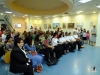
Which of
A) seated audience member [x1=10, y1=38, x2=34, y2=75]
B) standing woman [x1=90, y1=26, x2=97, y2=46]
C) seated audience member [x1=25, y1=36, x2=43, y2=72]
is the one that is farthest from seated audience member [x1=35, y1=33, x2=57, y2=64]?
standing woman [x1=90, y1=26, x2=97, y2=46]

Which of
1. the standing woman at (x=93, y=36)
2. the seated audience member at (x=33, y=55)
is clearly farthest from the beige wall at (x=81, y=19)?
the seated audience member at (x=33, y=55)

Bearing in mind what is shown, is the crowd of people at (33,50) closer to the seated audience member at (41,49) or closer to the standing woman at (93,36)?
the seated audience member at (41,49)

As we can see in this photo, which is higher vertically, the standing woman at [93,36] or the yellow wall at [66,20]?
the yellow wall at [66,20]

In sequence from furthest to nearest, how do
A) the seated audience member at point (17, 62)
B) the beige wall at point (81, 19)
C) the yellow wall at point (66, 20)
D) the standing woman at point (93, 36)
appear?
the yellow wall at point (66, 20)
the beige wall at point (81, 19)
the standing woman at point (93, 36)
the seated audience member at point (17, 62)

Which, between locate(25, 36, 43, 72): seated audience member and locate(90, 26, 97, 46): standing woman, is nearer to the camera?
→ locate(25, 36, 43, 72): seated audience member

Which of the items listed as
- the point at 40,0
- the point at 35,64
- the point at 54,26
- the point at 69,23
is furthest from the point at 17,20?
the point at 35,64

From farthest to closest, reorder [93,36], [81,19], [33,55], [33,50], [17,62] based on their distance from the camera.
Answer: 1. [81,19]
2. [93,36]
3. [33,50]
4. [33,55]
5. [17,62]

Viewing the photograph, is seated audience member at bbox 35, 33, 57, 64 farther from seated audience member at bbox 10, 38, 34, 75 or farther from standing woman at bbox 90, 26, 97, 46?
standing woman at bbox 90, 26, 97, 46

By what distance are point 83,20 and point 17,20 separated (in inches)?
395

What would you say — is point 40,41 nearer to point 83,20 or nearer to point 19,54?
point 19,54

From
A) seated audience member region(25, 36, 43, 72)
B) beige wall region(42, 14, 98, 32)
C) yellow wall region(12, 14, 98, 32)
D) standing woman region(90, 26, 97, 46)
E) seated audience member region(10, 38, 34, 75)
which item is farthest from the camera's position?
yellow wall region(12, 14, 98, 32)

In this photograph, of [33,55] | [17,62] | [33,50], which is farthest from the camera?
[33,50]

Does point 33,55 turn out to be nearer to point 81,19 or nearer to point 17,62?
point 17,62

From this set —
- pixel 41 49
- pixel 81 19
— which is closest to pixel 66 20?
pixel 81 19
